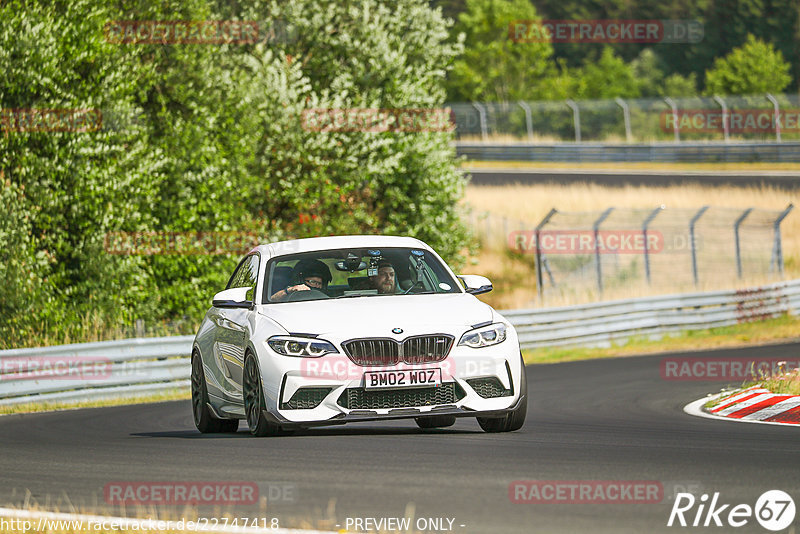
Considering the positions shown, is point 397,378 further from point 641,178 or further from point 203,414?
point 641,178

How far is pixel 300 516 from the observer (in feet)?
22.6

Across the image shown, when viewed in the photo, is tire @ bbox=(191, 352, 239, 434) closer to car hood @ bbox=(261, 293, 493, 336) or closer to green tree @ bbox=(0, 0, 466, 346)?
car hood @ bbox=(261, 293, 493, 336)

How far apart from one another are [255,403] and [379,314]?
1175 millimetres

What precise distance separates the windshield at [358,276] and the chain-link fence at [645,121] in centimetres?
3813

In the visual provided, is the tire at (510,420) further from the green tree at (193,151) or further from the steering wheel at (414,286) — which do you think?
the green tree at (193,151)

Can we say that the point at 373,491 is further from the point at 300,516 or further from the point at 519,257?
the point at 519,257

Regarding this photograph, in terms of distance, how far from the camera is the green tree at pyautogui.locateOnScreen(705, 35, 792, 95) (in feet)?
238

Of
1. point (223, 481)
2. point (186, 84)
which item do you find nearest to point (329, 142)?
point (186, 84)

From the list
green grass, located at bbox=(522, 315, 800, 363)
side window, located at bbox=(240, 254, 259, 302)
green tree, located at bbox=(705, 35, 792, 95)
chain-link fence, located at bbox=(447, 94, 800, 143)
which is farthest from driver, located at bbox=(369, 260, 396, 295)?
green tree, located at bbox=(705, 35, 792, 95)

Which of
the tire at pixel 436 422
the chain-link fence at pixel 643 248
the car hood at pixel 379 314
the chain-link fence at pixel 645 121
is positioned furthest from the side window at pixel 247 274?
the chain-link fence at pixel 645 121

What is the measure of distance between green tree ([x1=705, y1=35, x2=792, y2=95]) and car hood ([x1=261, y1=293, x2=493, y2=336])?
65.0 m

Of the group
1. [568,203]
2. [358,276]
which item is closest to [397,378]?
[358,276]

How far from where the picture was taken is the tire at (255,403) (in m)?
9.86

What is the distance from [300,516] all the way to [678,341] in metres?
21.0
